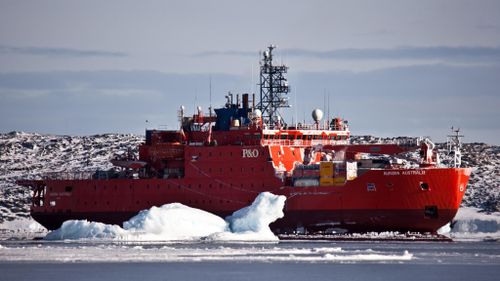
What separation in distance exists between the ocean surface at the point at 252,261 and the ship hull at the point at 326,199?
2.74 meters

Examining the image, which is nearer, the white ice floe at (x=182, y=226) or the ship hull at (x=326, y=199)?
the ship hull at (x=326, y=199)

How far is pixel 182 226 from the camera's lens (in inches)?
2781

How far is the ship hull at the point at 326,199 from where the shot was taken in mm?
69875

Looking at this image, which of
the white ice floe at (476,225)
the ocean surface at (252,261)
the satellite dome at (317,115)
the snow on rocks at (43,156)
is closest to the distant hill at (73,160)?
the snow on rocks at (43,156)

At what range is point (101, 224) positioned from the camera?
70.4m

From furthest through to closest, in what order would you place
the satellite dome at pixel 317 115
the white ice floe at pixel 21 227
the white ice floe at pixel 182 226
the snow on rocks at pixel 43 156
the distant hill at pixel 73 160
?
the snow on rocks at pixel 43 156
the distant hill at pixel 73 160
the white ice floe at pixel 21 227
the satellite dome at pixel 317 115
the white ice floe at pixel 182 226

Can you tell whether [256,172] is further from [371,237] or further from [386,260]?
[386,260]

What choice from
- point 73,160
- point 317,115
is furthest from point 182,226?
point 73,160

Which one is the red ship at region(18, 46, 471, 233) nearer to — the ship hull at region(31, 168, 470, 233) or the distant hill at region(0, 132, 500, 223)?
the ship hull at region(31, 168, 470, 233)

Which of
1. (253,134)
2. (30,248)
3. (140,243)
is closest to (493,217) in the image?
(253,134)

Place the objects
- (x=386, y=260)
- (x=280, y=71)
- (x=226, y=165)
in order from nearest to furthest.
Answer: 1. (x=386, y=260)
2. (x=226, y=165)
3. (x=280, y=71)

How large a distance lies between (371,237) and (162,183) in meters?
11.7

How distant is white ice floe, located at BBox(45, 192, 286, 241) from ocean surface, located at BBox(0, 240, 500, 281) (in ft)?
7.25

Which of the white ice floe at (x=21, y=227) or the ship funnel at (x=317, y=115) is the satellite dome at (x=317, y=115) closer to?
the ship funnel at (x=317, y=115)
